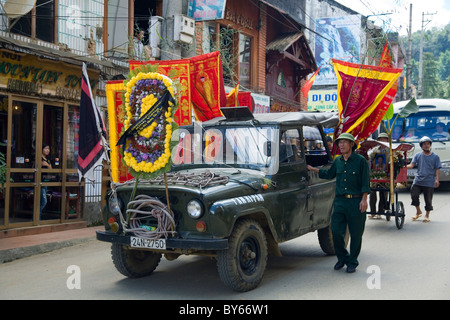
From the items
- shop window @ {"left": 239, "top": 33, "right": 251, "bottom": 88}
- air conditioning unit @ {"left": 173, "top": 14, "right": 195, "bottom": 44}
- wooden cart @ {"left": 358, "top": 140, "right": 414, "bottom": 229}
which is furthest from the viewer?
shop window @ {"left": 239, "top": 33, "right": 251, "bottom": 88}

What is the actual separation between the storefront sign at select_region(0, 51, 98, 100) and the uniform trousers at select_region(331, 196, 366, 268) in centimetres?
707

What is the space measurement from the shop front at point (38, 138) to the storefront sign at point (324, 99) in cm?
1760

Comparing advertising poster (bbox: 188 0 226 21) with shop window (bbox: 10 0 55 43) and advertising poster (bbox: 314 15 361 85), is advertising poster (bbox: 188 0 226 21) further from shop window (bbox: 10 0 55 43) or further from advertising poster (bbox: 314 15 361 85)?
advertising poster (bbox: 314 15 361 85)

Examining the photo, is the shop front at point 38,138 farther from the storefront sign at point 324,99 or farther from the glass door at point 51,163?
the storefront sign at point 324,99

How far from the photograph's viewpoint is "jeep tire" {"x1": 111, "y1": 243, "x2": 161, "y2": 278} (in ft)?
Answer: 21.6

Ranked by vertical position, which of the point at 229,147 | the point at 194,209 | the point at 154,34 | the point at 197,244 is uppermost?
the point at 154,34

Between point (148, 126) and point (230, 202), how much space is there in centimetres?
130

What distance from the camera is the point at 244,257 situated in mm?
6086

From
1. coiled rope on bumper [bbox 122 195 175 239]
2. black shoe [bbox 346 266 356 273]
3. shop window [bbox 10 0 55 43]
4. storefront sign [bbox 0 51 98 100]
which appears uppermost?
shop window [bbox 10 0 55 43]

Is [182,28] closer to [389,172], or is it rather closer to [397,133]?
[389,172]

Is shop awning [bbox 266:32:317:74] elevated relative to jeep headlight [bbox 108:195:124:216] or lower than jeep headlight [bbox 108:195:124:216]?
elevated

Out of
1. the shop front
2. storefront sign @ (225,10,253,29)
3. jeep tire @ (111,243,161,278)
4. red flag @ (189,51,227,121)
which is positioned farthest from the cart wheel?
storefront sign @ (225,10,253,29)

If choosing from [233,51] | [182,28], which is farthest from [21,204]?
[233,51]
